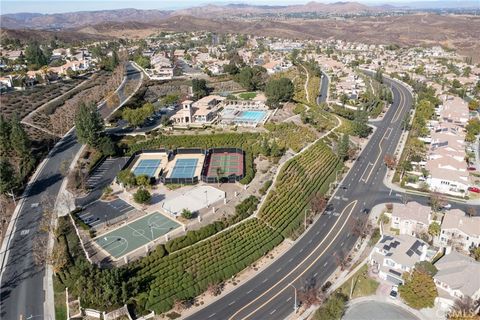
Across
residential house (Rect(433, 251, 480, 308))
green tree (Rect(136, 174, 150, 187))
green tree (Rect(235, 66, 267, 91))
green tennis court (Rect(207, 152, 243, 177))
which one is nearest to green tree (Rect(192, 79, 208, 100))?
green tree (Rect(235, 66, 267, 91))

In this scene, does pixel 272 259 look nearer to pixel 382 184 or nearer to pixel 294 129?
pixel 382 184

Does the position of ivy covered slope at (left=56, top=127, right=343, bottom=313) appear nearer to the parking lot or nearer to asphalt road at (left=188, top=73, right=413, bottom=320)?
asphalt road at (left=188, top=73, right=413, bottom=320)

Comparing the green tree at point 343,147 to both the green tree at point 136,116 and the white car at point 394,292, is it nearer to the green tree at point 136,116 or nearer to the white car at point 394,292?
the white car at point 394,292

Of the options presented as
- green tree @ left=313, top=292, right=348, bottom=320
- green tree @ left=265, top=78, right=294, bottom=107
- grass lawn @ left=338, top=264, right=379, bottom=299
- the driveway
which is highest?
green tree @ left=265, top=78, right=294, bottom=107

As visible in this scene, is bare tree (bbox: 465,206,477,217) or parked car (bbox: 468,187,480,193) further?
parked car (bbox: 468,187,480,193)

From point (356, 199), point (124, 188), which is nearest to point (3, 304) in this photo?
point (124, 188)

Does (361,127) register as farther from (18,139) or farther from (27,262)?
(18,139)

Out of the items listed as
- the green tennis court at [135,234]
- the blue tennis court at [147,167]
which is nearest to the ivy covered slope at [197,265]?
the green tennis court at [135,234]
